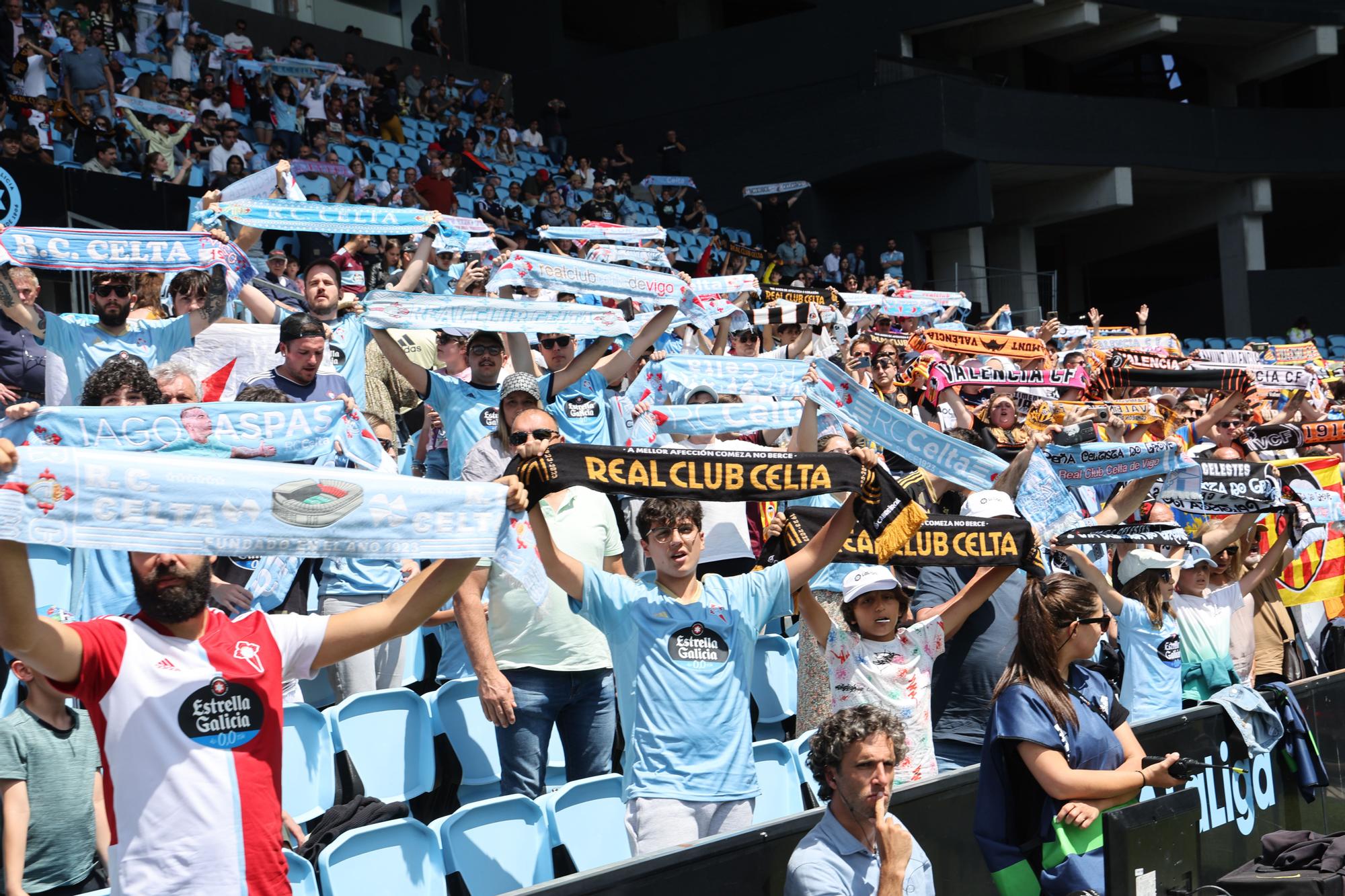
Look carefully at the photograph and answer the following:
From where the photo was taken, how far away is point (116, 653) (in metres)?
3.18

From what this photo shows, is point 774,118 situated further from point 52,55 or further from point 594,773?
point 594,773

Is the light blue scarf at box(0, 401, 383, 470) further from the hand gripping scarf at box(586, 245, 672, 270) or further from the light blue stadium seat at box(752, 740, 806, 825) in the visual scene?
the hand gripping scarf at box(586, 245, 672, 270)

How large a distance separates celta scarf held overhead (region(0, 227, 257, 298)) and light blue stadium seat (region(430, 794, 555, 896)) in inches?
133

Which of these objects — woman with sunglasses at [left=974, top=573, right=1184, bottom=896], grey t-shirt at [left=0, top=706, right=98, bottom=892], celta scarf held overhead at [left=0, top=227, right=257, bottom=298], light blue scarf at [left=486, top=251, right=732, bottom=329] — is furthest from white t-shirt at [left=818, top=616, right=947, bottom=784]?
celta scarf held overhead at [left=0, top=227, right=257, bottom=298]

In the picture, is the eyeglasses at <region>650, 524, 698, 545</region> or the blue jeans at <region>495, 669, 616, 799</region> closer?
the eyeglasses at <region>650, 524, 698, 545</region>

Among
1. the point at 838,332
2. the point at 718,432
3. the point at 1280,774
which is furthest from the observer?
the point at 838,332

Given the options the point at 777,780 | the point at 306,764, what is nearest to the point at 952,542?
the point at 777,780

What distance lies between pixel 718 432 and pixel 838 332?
606cm

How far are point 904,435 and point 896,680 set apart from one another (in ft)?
4.62

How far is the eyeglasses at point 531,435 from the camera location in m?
4.49

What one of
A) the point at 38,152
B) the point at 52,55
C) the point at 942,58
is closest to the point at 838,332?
the point at 38,152

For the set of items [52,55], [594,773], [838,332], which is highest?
[52,55]

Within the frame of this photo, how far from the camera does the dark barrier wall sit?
4.17 metres

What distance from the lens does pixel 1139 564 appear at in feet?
22.2
